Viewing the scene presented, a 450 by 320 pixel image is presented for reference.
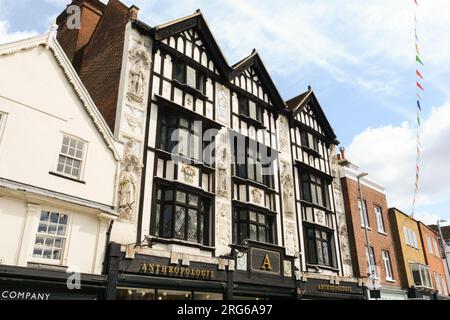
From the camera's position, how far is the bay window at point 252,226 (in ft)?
54.4

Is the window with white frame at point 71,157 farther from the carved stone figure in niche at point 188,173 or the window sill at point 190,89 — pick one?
A: the window sill at point 190,89

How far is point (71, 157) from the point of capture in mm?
12117

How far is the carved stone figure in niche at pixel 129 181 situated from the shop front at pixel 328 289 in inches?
357

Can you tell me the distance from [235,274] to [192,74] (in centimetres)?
887

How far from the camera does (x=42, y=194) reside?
422 inches

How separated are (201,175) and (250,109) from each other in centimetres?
563

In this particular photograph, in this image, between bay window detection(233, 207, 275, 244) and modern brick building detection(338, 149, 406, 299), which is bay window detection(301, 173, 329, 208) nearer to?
modern brick building detection(338, 149, 406, 299)

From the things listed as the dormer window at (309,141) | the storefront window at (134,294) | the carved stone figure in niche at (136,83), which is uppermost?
the dormer window at (309,141)

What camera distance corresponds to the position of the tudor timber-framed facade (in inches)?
528

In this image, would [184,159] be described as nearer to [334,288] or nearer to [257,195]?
[257,195]

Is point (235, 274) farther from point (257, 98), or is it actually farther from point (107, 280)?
point (257, 98)

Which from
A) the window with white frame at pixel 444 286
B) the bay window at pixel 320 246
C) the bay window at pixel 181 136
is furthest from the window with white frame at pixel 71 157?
the window with white frame at pixel 444 286

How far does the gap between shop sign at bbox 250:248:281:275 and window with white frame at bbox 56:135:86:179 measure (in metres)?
7.79

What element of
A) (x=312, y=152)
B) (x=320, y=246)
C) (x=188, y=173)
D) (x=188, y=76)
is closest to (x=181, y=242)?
(x=188, y=173)
